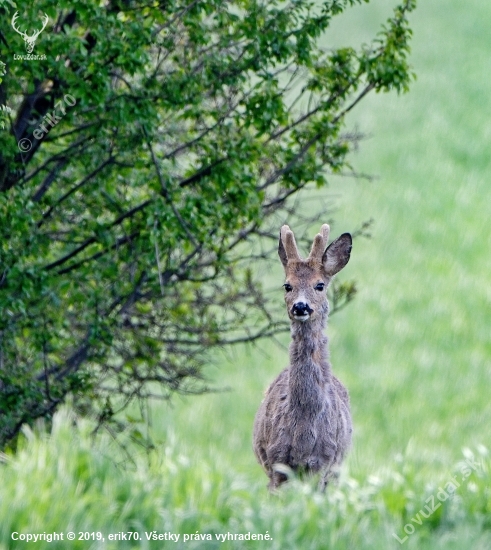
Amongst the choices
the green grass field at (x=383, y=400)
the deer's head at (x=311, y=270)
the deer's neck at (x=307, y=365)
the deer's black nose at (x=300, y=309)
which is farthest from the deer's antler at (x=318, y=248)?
the green grass field at (x=383, y=400)

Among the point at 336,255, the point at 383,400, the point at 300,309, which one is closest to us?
the point at 300,309

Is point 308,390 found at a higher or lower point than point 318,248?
lower

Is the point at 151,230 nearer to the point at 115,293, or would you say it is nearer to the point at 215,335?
the point at 115,293

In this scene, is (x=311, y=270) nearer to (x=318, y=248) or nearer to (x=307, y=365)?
(x=318, y=248)

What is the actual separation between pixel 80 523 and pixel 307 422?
2.76 meters

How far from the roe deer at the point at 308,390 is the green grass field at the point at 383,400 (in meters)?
0.28

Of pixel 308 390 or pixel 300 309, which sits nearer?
pixel 300 309

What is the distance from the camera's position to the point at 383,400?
17.4m

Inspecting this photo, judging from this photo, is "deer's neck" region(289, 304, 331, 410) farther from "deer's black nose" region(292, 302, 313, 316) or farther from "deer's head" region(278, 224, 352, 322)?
"deer's black nose" region(292, 302, 313, 316)

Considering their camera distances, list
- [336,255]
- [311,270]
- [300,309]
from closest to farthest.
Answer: [300,309] → [311,270] → [336,255]

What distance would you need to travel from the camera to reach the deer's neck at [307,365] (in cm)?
827

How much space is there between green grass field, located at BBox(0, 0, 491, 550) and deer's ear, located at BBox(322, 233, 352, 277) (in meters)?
1.31

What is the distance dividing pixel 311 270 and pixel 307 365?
64cm

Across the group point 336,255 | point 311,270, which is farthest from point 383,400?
point 311,270
